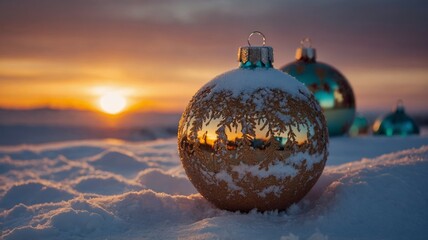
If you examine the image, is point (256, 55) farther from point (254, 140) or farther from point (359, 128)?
point (359, 128)

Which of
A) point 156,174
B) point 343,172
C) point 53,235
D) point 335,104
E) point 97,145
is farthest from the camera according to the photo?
point 97,145

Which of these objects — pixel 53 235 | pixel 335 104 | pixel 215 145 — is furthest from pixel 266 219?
pixel 335 104

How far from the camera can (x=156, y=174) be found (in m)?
6.93

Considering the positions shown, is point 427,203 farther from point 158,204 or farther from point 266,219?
point 158,204

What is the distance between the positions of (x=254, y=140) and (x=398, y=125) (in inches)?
333

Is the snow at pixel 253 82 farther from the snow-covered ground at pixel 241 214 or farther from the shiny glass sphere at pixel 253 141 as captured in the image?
the snow-covered ground at pixel 241 214

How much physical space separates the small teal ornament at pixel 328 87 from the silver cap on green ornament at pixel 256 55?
4.90 meters

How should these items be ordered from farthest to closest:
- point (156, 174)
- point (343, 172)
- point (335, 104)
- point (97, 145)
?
point (97, 145)
point (335, 104)
point (156, 174)
point (343, 172)

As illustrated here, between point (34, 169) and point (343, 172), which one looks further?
point (34, 169)

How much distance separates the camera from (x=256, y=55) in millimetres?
5297

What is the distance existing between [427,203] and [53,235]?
11.4 ft

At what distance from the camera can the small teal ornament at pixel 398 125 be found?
1229cm

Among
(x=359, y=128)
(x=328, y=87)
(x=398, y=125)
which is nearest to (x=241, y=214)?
(x=328, y=87)

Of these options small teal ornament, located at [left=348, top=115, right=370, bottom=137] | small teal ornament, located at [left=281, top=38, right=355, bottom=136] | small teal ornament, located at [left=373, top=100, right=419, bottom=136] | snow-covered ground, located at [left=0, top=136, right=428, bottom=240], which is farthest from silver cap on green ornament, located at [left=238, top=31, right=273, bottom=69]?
small teal ornament, located at [left=348, top=115, right=370, bottom=137]
